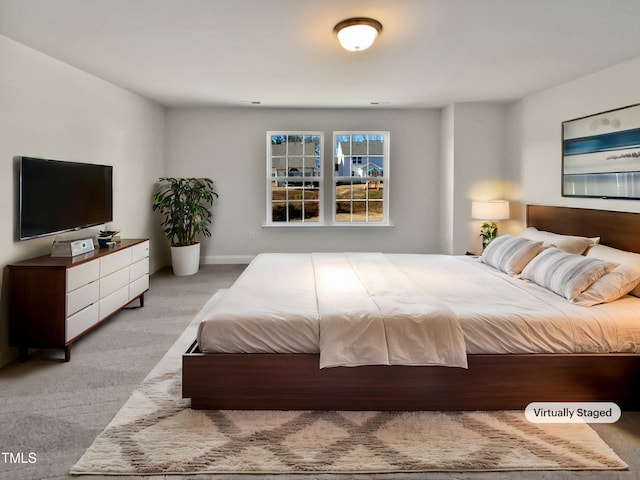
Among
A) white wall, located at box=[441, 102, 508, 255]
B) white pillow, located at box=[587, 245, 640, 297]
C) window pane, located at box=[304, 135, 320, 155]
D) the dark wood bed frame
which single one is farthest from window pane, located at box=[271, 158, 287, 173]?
the dark wood bed frame

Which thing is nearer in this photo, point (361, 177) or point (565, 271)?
point (565, 271)

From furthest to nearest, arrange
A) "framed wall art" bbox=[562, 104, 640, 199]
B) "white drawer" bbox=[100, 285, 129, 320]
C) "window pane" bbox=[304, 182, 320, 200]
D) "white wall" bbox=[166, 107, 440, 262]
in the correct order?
"window pane" bbox=[304, 182, 320, 200] < "white wall" bbox=[166, 107, 440, 262] < "white drawer" bbox=[100, 285, 129, 320] < "framed wall art" bbox=[562, 104, 640, 199]

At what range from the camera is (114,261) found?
12.3ft

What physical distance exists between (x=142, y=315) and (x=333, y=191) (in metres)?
3.45

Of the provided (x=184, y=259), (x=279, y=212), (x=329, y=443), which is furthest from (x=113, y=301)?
(x=279, y=212)

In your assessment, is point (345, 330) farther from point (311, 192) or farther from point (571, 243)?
point (311, 192)

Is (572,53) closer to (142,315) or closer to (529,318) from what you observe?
(529,318)

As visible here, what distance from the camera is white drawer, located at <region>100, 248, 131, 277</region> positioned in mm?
3541

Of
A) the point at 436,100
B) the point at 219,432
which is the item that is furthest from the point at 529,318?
the point at 436,100

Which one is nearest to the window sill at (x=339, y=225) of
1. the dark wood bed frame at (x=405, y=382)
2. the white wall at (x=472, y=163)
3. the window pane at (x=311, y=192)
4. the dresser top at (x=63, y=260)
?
the window pane at (x=311, y=192)

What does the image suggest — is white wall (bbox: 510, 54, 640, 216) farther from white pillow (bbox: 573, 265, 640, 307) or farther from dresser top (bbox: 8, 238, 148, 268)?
dresser top (bbox: 8, 238, 148, 268)

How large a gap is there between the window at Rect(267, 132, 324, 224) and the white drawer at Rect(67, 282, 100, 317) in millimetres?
3328

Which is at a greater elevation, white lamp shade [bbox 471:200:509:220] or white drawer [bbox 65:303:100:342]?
white lamp shade [bbox 471:200:509:220]

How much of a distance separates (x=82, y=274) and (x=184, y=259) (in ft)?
8.62
